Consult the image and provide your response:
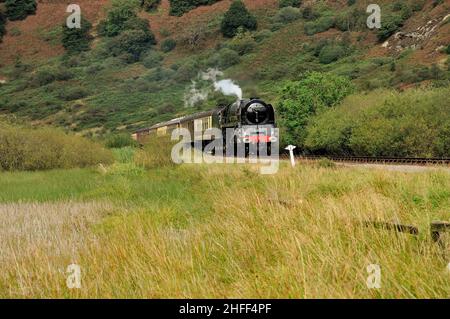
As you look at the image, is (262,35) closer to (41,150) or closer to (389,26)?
(389,26)

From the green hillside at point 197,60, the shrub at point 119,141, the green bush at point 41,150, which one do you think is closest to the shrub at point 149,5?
the green hillside at point 197,60

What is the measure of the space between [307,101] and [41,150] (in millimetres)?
20757

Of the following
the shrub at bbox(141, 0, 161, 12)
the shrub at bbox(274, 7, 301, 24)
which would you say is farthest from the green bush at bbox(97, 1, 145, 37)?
the shrub at bbox(274, 7, 301, 24)

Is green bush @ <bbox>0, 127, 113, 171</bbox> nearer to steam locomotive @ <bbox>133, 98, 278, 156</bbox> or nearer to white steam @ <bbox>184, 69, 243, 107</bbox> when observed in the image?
steam locomotive @ <bbox>133, 98, 278, 156</bbox>

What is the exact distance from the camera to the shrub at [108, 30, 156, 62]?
135 m

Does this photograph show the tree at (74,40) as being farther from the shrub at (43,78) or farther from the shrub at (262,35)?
the shrub at (262,35)

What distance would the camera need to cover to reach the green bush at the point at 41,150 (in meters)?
31.9

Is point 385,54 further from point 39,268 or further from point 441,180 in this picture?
point 39,268

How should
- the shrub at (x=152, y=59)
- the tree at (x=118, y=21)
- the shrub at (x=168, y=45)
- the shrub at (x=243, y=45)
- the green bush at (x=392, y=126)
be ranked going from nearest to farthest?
the green bush at (x=392, y=126)
the shrub at (x=243, y=45)
the shrub at (x=152, y=59)
the shrub at (x=168, y=45)
the tree at (x=118, y=21)

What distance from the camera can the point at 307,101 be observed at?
→ 44.0 m

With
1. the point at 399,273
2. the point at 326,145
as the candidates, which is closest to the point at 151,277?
the point at 399,273

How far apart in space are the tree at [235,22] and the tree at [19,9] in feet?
210

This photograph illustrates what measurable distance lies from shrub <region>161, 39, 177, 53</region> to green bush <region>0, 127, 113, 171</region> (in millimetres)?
102881

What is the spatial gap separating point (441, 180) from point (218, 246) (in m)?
7.72
